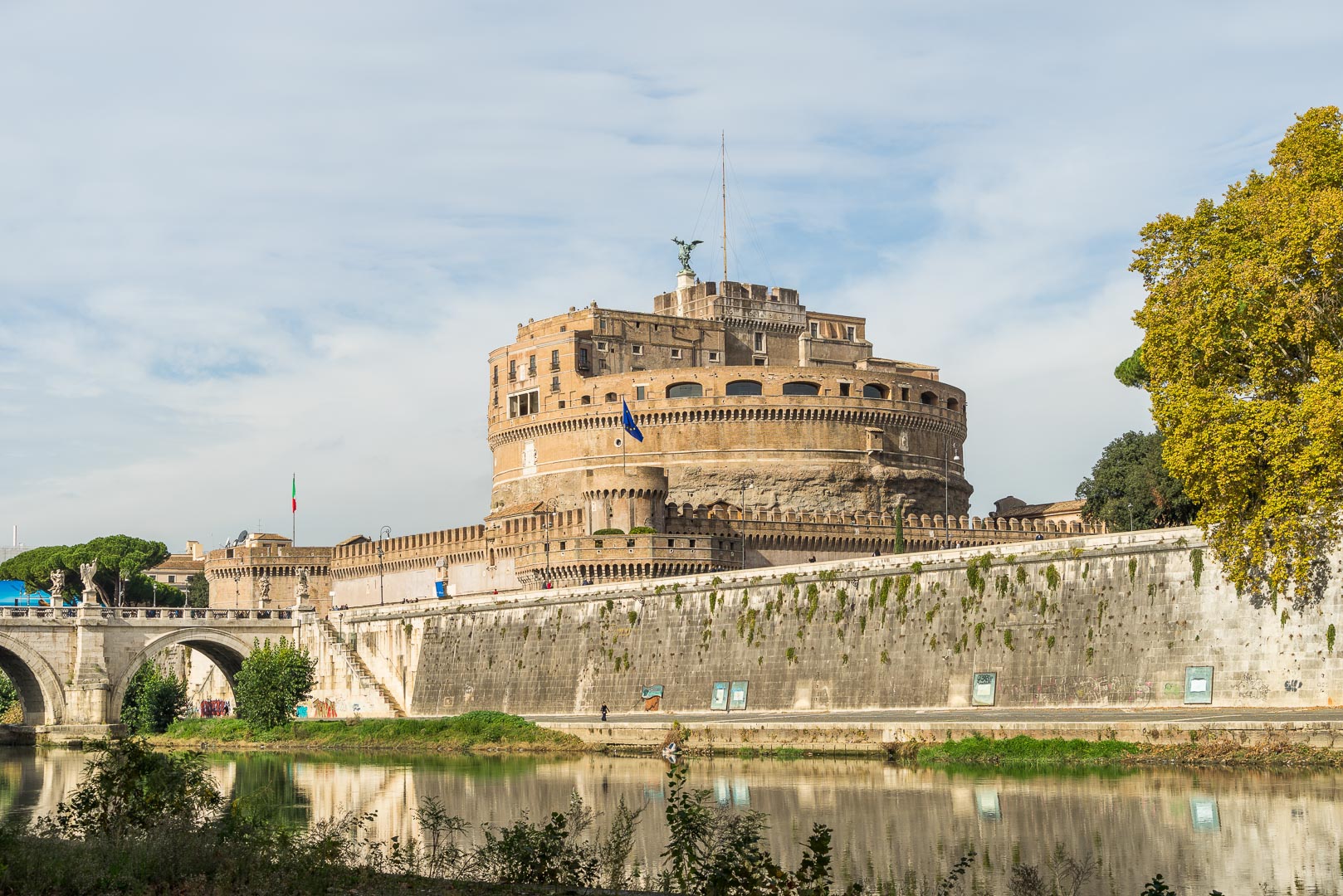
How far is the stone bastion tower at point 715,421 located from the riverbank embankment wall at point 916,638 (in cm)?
1832

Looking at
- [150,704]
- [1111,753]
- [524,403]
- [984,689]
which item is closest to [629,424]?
[524,403]

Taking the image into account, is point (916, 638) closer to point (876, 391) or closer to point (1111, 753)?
point (1111, 753)

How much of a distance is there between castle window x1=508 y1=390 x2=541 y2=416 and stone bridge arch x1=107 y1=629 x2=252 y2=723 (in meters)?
20.8

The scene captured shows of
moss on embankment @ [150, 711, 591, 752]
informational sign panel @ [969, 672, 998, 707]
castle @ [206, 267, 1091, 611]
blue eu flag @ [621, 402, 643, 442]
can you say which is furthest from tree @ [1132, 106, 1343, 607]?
blue eu flag @ [621, 402, 643, 442]

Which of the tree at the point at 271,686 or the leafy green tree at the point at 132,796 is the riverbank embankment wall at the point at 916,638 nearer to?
the tree at the point at 271,686

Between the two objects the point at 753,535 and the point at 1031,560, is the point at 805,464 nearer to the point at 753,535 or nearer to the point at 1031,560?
the point at 753,535

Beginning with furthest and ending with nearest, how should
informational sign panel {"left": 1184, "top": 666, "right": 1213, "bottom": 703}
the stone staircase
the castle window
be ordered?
the castle window, the stone staircase, informational sign panel {"left": 1184, "top": 666, "right": 1213, "bottom": 703}

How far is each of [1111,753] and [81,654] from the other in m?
40.0

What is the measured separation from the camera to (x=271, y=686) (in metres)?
55.0

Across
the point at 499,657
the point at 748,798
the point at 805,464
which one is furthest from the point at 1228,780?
the point at 805,464

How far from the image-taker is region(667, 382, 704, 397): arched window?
7744cm

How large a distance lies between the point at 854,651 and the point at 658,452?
34344mm

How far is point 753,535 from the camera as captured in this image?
6488 centimetres

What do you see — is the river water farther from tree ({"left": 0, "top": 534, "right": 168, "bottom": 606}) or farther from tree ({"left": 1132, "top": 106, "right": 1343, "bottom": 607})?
tree ({"left": 0, "top": 534, "right": 168, "bottom": 606})
